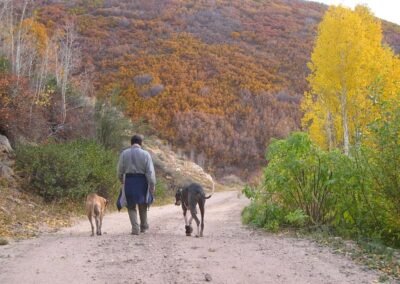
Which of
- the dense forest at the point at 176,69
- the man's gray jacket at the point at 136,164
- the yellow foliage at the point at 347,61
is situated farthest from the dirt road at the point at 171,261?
the yellow foliage at the point at 347,61

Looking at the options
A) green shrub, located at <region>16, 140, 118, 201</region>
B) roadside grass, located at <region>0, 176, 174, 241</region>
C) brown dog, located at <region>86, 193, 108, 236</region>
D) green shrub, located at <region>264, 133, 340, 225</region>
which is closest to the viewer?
brown dog, located at <region>86, 193, 108, 236</region>

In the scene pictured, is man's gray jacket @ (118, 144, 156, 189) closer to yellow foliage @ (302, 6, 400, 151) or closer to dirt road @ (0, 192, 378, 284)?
dirt road @ (0, 192, 378, 284)

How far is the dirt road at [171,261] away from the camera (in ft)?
18.1

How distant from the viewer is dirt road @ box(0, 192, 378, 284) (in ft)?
18.1

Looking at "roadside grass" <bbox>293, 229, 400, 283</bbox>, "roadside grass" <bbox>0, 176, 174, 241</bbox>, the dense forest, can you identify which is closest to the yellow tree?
the dense forest

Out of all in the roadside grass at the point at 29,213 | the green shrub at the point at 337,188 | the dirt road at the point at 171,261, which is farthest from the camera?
the roadside grass at the point at 29,213

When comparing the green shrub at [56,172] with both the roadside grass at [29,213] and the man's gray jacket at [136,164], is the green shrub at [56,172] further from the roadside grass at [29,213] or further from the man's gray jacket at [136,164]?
the man's gray jacket at [136,164]

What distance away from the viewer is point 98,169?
609 inches

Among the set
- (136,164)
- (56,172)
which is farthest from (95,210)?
(56,172)

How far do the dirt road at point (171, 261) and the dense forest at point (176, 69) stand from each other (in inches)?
373

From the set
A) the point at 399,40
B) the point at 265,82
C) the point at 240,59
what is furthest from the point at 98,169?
the point at 399,40

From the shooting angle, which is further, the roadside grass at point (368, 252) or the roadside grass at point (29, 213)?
the roadside grass at point (29, 213)

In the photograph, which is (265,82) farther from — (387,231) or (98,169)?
(387,231)

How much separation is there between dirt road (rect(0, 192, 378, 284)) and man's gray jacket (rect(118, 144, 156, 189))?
1.19 metres
